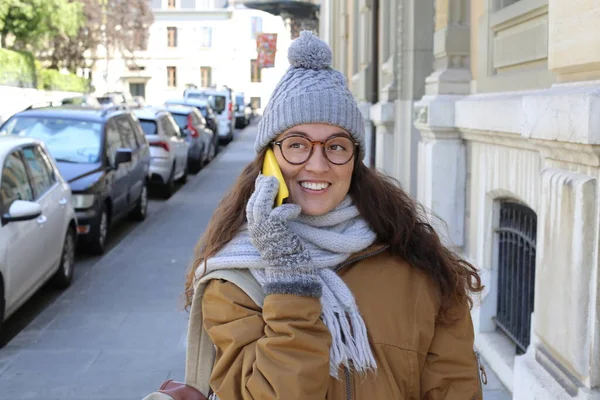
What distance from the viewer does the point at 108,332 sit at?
754 cm

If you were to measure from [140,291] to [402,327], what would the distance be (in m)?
7.25

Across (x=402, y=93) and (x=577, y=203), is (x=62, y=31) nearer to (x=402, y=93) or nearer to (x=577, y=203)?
(x=402, y=93)

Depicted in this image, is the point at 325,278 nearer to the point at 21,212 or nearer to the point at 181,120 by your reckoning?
the point at 21,212

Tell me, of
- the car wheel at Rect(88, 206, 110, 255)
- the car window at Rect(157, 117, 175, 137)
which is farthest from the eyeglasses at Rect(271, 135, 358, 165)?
the car window at Rect(157, 117, 175, 137)

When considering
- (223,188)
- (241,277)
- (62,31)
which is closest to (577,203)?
(241,277)

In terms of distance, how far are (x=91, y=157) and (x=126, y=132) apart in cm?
180

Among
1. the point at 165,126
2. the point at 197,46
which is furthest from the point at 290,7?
the point at 197,46

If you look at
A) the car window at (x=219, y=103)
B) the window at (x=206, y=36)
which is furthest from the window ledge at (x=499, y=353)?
the window at (x=206, y=36)

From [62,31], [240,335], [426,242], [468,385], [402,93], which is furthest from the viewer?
[62,31]

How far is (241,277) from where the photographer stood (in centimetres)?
222

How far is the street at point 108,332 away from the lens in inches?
243

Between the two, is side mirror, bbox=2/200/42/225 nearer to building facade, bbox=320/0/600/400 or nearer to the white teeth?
building facade, bbox=320/0/600/400

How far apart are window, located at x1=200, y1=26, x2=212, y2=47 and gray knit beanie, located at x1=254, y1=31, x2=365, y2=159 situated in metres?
78.8

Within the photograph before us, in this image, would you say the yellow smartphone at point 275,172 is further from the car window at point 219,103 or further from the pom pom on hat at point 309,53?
the car window at point 219,103
